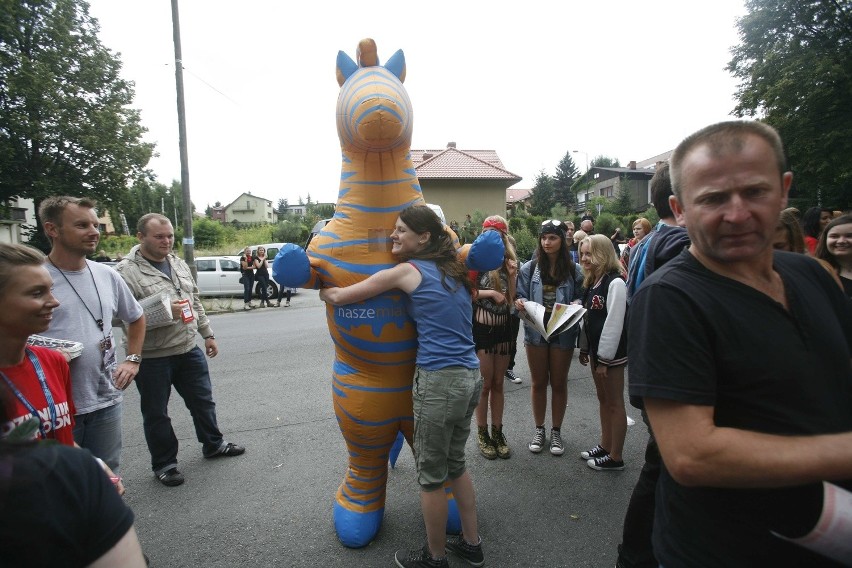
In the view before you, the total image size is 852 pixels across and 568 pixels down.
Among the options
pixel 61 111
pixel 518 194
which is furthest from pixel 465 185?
pixel 518 194

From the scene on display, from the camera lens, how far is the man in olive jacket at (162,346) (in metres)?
3.21

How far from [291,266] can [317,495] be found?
1.60 metres

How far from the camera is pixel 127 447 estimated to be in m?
3.84

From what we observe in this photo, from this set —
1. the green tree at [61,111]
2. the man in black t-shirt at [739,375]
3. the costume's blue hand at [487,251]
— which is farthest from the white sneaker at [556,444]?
the green tree at [61,111]

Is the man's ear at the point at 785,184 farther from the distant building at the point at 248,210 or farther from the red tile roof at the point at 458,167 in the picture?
the distant building at the point at 248,210

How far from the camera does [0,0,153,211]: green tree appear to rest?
15.8 m

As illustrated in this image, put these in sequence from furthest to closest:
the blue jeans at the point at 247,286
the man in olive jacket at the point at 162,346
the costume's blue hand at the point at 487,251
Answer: the blue jeans at the point at 247,286 → the man in olive jacket at the point at 162,346 → the costume's blue hand at the point at 487,251

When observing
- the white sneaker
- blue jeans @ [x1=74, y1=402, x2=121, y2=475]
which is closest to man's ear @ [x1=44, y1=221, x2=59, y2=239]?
blue jeans @ [x1=74, y1=402, x2=121, y2=475]

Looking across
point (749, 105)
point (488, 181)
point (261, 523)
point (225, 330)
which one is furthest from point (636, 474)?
point (488, 181)

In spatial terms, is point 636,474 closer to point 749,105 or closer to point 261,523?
point 261,523

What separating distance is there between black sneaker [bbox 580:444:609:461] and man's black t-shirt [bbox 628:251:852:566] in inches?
94.8

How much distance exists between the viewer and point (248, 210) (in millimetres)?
77688

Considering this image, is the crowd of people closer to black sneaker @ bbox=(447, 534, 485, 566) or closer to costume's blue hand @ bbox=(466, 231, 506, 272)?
black sneaker @ bbox=(447, 534, 485, 566)

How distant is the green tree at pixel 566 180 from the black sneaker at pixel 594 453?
43.8 m
